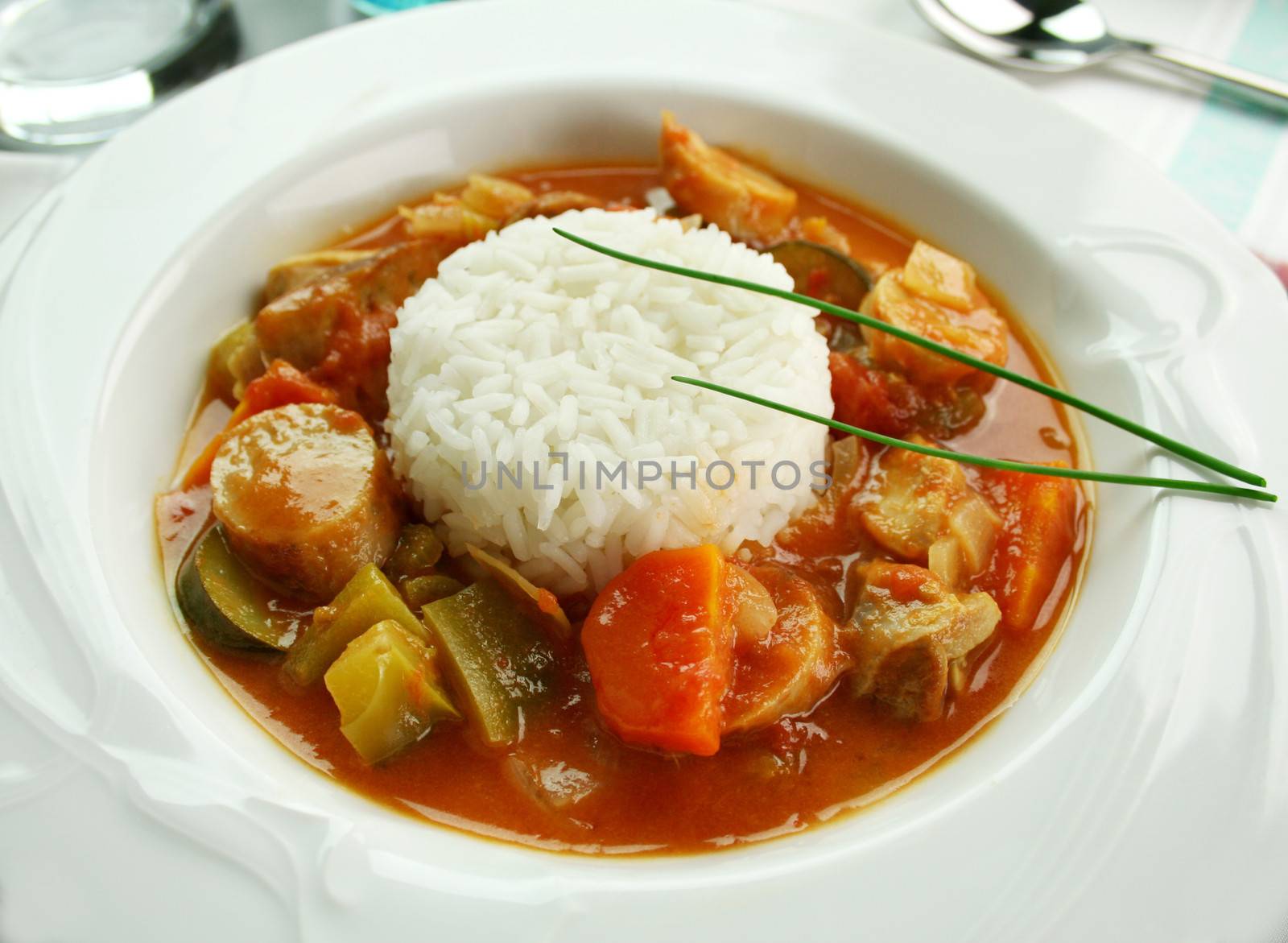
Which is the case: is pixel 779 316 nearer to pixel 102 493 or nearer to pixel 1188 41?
pixel 102 493

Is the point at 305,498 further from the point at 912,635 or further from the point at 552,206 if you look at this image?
the point at 912,635

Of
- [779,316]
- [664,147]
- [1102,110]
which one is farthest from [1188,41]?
[779,316]

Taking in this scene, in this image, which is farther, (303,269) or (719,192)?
(719,192)

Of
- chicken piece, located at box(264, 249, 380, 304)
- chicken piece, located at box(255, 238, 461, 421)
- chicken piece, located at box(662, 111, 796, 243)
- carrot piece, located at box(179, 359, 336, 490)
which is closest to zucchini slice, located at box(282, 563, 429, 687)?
carrot piece, located at box(179, 359, 336, 490)

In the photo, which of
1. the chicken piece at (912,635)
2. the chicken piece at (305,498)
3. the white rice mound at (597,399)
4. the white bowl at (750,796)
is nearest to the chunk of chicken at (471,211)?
the white bowl at (750,796)

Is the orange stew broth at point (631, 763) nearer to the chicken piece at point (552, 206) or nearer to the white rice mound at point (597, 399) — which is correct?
the white rice mound at point (597, 399)

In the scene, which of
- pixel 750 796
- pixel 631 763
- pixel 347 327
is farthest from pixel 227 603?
pixel 750 796
